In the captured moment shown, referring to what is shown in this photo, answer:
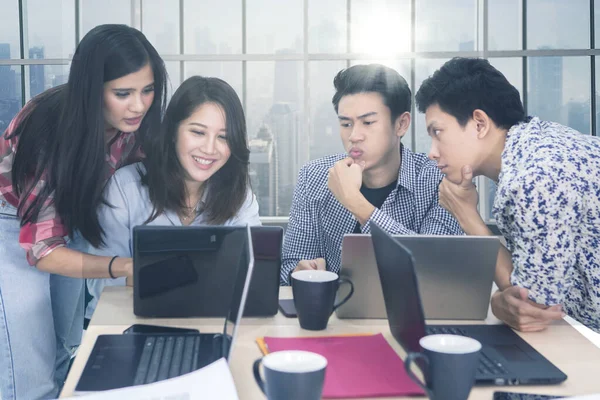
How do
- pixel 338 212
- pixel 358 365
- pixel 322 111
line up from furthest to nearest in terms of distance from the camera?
pixel 322 111
pixel 338 212
pixel 358 365

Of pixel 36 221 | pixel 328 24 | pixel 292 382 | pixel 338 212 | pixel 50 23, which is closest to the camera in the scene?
pixel 292 382

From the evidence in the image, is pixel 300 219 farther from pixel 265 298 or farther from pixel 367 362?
pixel 367 362

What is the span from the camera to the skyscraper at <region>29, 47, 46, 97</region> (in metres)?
5.77

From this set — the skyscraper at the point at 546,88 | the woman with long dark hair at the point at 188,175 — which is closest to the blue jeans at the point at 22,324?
the woman with long dark hair at the point at 188,175

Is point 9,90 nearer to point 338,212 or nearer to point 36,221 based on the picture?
point 36,221

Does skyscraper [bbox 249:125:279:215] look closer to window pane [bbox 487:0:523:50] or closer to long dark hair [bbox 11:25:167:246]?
window pane [bbox 487:0:523:50]

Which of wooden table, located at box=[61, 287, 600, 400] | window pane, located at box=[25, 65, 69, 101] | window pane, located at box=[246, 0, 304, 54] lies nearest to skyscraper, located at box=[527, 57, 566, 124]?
window pane, located at box=[246, 0, 304, 54]

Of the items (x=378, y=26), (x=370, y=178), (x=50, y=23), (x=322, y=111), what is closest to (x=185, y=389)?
(x=370, y=178)

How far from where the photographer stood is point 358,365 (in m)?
1.07

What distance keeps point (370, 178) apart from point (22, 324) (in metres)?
1.25

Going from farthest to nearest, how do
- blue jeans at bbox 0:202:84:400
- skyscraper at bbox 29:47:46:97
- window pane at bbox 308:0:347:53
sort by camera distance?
skyscraper at bbox 29:47:46:97, window pane at bbox 308:0:347:53, blue jeans at bbox 0:202:84:400

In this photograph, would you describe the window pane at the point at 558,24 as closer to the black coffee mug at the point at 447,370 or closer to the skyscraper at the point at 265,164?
the skyscraper at the point at 265,164

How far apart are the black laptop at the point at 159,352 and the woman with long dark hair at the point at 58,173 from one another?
0.59 meters

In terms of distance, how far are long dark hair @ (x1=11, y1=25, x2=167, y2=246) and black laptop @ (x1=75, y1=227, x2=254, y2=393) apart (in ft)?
2.39
